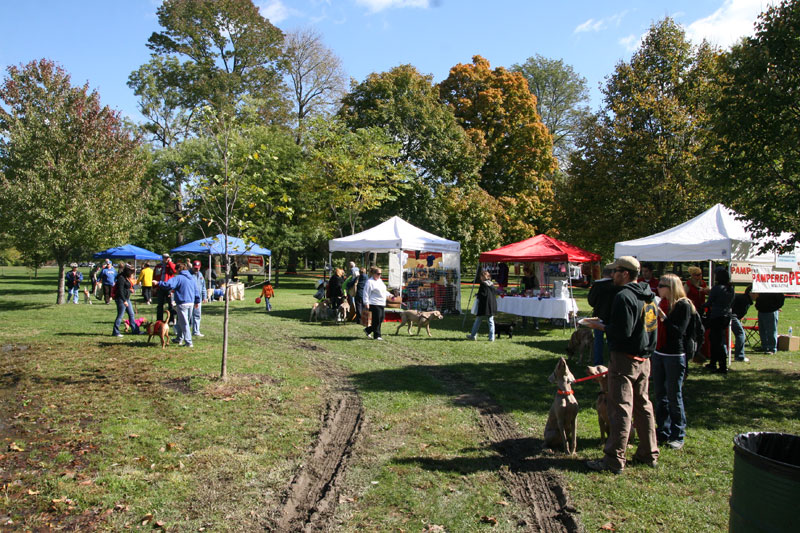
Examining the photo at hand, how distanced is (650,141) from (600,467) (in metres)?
16.9

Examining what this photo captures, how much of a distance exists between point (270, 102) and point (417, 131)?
1343 cm

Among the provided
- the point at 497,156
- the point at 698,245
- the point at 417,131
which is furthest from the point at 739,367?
the point at 497,156

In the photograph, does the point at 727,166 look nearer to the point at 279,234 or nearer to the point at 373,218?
the point at 373,218

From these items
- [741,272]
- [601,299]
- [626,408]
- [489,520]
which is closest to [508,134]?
[741,272]

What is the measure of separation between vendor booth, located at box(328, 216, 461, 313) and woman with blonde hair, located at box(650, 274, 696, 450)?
1079 centimetres

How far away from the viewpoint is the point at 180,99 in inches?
1363

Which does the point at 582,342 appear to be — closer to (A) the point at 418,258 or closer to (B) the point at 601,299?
(B) the point at 601,299

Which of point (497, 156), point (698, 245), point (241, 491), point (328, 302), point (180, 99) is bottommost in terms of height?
point (241, 491)

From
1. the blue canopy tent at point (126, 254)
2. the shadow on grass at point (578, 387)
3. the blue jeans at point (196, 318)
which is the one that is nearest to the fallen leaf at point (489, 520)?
the shadow on grass at point (578, 387)

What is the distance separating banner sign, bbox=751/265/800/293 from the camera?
984 cm

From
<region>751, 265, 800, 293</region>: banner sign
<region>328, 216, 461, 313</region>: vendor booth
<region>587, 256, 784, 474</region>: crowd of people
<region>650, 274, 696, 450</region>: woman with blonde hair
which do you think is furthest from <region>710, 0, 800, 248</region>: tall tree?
<region>328, 216, 461, 313</region>: vendor booth

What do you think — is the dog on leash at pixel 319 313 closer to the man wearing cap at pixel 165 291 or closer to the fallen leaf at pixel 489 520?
the man wearing cap at pixel 165 291

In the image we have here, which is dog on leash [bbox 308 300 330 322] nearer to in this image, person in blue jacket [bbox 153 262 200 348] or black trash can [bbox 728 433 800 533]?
person in blue jacket [bbox 153 262 200 348]

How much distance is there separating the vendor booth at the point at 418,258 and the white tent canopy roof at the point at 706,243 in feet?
20.5
